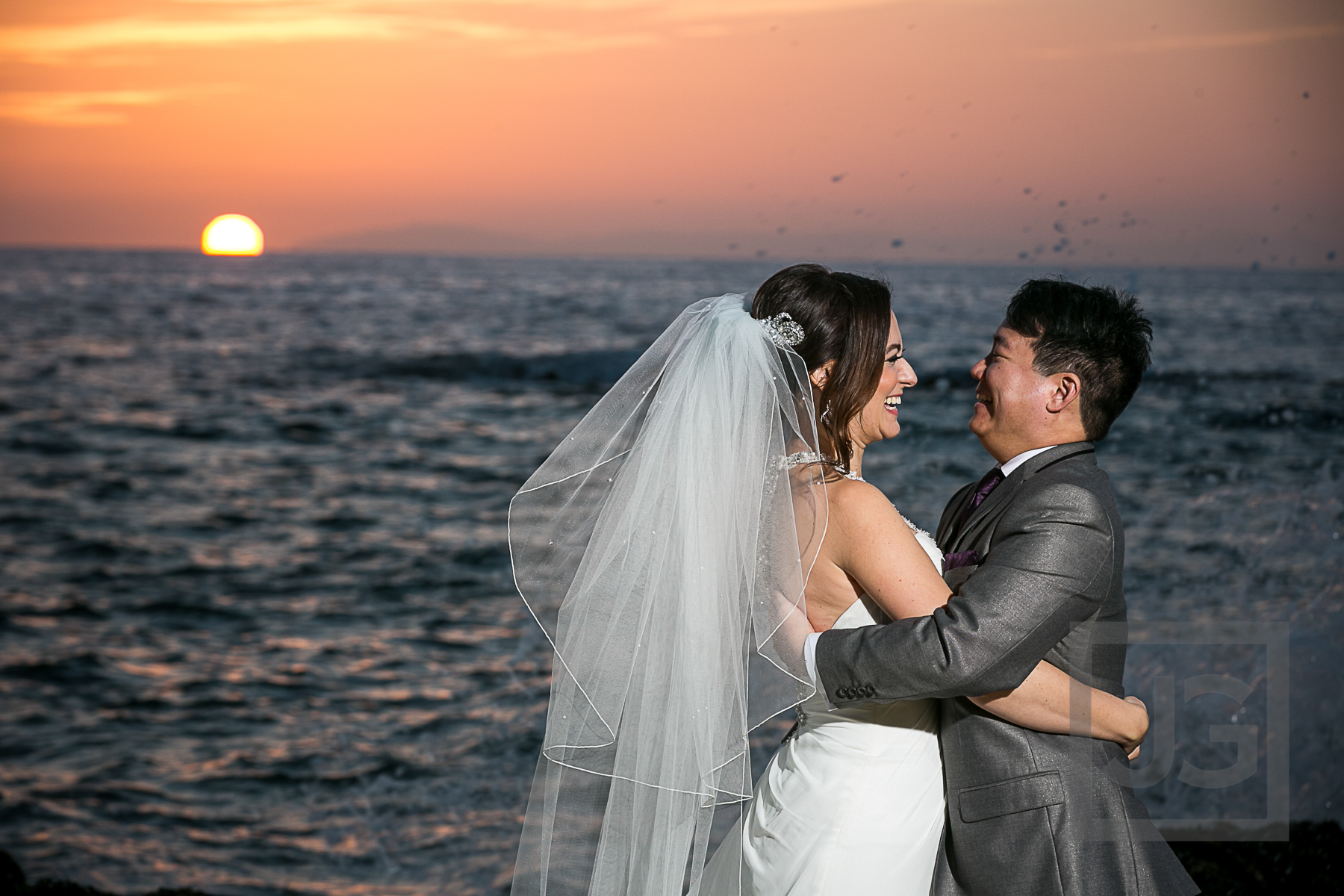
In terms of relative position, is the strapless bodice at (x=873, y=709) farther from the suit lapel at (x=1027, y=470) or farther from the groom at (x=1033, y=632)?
the suit lapel at (x=1027, y=470)

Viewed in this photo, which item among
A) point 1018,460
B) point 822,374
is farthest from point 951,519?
point 822,374

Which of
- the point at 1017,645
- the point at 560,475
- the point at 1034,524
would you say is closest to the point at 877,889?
the point at 1017,645

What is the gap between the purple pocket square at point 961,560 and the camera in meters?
2.37

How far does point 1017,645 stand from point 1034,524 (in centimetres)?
25

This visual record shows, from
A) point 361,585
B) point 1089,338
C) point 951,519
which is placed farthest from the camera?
point 361,585

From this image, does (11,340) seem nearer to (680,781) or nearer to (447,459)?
(447,459)

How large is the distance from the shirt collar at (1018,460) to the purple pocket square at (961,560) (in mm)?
196

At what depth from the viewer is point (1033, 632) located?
214 centimetres

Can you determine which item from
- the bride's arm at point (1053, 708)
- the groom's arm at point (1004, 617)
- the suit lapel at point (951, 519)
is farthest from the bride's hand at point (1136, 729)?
the suit lapel at point (951, 519)

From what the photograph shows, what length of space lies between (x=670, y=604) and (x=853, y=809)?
23.4 inches

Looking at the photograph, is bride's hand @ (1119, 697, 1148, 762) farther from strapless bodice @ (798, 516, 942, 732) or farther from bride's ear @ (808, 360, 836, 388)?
bride's ear @ (808, 360, 836, 388)

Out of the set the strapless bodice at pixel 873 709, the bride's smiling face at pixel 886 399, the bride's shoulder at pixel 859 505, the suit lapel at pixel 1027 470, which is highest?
the bride's smiling face at pixel 886 399

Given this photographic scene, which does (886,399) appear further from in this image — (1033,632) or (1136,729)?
(1136,729)
